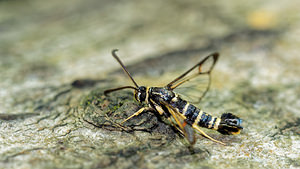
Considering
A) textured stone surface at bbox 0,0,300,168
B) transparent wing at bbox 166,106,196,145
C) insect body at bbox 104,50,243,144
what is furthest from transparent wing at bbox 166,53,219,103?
transparent wing at bbox 166,106,196,145

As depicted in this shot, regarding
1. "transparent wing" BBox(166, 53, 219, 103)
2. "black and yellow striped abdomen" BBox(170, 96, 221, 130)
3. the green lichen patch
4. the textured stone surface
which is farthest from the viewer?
"transparent wing" BBox(166, 53, 219, 103)

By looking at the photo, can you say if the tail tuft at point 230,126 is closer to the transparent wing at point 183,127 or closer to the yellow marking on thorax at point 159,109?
the transparent wing at point 183,127

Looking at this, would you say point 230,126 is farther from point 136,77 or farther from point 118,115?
point 136,77

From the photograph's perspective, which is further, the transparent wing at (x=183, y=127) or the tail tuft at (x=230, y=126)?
the tail tuft at (x=230, y=126)

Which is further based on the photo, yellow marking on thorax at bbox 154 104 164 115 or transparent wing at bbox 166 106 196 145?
yellow marking on thorax at bbox 154 104 164 115

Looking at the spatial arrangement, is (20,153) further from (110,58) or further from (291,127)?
(291,127)

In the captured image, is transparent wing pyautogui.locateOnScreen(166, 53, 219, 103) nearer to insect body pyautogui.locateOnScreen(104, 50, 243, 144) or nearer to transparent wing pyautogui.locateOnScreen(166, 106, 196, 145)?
insect body pyautogui.locateOnScreen(104, 50, 243, 144)

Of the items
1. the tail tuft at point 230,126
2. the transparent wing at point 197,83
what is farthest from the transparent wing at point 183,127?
the transparent wing at point 197,83
